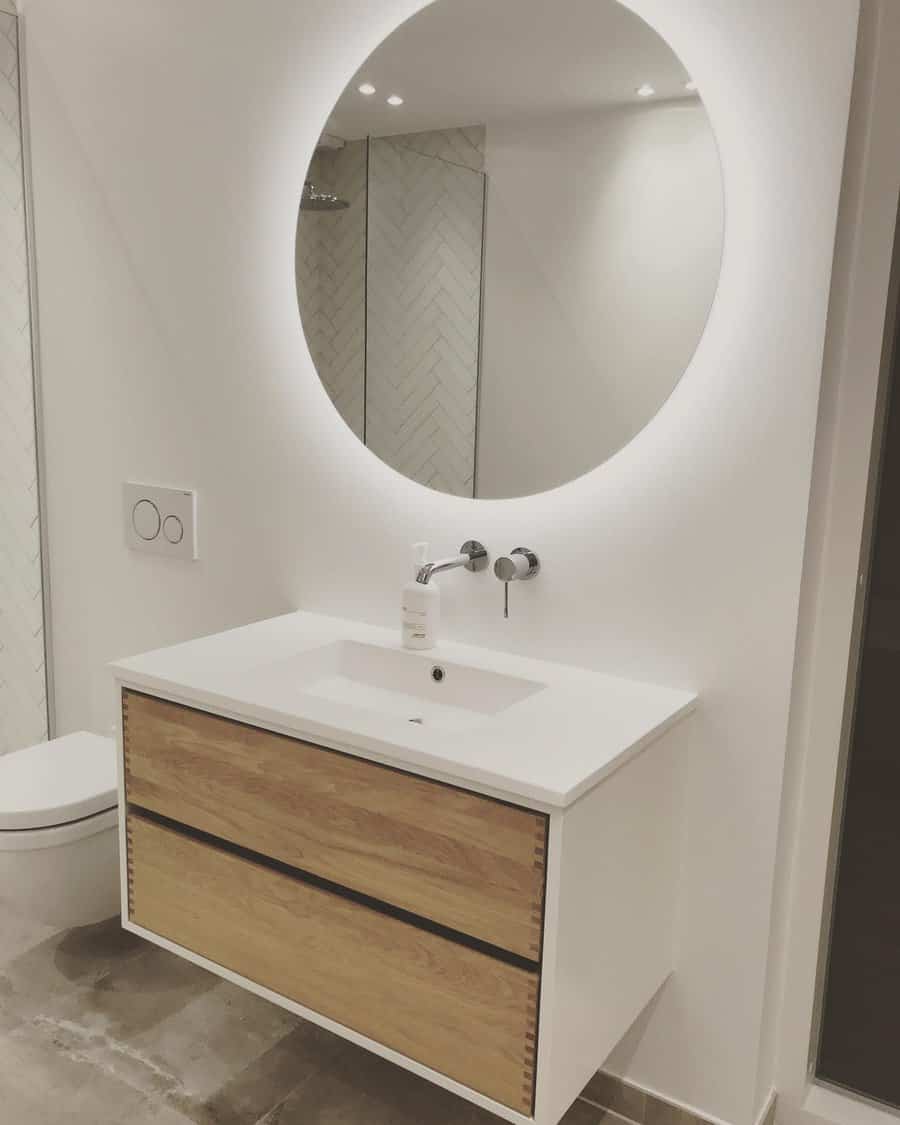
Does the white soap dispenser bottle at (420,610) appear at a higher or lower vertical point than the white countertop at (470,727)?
higher

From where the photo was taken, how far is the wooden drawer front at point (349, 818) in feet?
4.70

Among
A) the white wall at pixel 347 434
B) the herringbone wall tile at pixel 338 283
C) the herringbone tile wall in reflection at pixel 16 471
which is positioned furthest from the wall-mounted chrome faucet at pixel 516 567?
the herringbone tile wall in reflection at pixel 16 471

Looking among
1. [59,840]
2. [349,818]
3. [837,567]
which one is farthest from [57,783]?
[837,567]

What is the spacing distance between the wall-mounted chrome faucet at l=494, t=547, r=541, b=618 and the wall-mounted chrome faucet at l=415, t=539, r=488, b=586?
2.4 inches

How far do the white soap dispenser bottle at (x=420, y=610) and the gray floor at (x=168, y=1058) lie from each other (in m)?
0.86

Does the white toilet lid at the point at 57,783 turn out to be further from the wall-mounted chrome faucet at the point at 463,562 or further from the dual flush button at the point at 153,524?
the wall-mounted chrome faucet at the point at 463,562

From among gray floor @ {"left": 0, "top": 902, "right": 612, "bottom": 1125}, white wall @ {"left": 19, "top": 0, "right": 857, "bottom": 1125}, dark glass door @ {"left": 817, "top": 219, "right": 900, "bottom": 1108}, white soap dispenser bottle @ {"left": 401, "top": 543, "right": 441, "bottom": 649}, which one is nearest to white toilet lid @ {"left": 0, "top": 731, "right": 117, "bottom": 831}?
Answer: white wall @ {"left": 19, "top": 0, "right": 857, "bottom": 1125}

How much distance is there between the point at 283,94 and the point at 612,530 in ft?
3.66

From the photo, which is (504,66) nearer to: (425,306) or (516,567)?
(425,306)

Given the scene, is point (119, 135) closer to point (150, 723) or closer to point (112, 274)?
point (112, 274)

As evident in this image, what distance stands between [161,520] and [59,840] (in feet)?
2.50

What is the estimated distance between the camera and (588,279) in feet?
5.87

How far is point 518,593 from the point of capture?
6.42 ft

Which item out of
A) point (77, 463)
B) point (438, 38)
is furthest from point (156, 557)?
point (438, 38)
